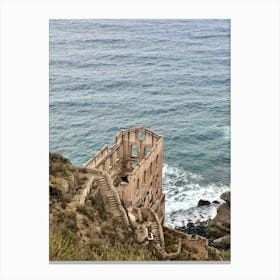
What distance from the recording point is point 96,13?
20.7 metres

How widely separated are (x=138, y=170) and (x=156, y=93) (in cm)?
235

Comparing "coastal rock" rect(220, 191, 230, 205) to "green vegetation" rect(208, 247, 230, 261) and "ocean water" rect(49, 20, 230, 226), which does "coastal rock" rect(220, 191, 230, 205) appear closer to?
"ocean water" rect(49, 20, 230, 226)

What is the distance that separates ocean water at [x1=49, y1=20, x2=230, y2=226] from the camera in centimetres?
2067

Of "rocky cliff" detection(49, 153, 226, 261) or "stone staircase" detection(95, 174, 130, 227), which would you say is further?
"stone staircase" detection(95, 174, 130, 227)

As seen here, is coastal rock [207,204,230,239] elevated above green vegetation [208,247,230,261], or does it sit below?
above

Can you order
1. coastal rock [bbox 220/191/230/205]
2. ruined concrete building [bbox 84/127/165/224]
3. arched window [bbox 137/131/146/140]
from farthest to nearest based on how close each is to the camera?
1. arched window [bbox 137/131/146/140]
2. ruined concrete building [bbox 84/127/165/224]
3. coastal rock [bbox 220/191/230/205]

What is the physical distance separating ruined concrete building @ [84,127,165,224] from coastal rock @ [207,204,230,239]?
139 centimetres

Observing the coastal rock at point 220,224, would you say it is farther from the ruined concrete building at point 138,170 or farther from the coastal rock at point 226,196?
the ruined concrete building at point 138,170

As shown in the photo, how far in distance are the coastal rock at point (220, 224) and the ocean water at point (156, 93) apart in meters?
0.27

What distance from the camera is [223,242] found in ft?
66.3

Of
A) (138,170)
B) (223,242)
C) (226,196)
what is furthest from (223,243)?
(138,170)

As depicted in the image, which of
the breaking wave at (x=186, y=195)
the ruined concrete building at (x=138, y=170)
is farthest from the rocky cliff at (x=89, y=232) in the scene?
the ruined concrete building at (x=138, y=170)

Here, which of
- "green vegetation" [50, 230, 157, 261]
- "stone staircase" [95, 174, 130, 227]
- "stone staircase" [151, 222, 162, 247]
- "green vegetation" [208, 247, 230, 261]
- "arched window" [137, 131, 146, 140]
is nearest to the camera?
"green vegetation" [50, 230, 157, 261]

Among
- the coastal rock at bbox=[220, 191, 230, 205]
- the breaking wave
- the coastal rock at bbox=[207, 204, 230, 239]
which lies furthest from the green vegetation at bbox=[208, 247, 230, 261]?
the coastal rock at bbox=[220, 191, 230, 205]
